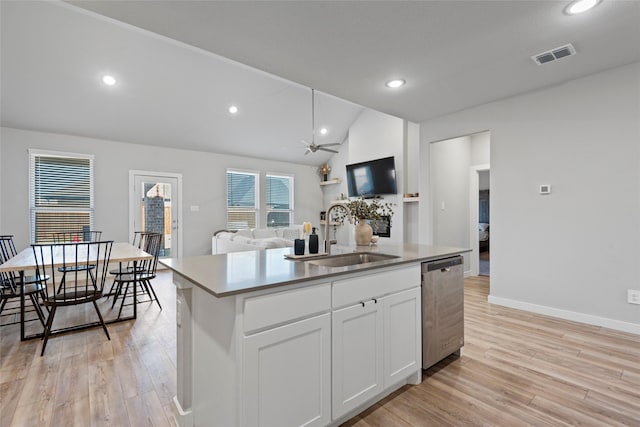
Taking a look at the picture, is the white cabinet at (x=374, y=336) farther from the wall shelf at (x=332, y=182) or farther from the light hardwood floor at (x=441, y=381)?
the wall shelf at (x=332, y=182)

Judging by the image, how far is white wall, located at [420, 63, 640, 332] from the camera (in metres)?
2.94

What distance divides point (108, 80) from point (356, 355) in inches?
211

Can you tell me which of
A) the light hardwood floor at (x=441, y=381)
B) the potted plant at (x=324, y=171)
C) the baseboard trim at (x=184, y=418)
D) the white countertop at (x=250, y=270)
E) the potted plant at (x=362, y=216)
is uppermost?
the potted plant at (x=324, y=171)

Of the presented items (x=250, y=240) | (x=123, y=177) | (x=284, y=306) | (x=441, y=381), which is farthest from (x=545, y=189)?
(x=123, y=177)

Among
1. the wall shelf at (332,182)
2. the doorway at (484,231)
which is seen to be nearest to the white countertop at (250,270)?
the doorway at (484,231)

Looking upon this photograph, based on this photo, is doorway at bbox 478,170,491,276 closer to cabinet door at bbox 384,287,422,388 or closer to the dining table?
cabinet door at bbox 384,287,422,388

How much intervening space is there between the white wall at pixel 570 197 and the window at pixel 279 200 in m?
5.26

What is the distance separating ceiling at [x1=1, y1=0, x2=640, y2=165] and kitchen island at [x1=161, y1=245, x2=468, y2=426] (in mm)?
1712

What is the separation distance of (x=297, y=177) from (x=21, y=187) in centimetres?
563

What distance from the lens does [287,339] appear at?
136cm

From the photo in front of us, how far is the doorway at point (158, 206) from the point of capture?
606cm

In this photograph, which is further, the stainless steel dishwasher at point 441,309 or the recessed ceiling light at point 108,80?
the recessed ceiling light at point 108,80

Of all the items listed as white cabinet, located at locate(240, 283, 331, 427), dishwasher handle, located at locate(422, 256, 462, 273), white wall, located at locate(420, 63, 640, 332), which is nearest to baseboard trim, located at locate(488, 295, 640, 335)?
white wall, located at locate(420, 63, 640, 332)

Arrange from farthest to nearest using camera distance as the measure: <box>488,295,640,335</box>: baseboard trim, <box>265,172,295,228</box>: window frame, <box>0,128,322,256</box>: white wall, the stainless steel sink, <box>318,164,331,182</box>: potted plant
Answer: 1. <box>318,164,331,182</box>: potted plant
2. <box>265,172,295,228</box>: window frame
3. <box>0,128,322,256</box>: white wall
4. <box>488,295,640,335</box>: baseboard trim
5. the stainless steel sink
